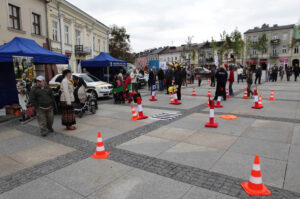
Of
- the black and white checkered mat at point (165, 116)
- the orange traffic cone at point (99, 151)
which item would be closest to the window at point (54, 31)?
the black and white checkered mat at point (165, 116)

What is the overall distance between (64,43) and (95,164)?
2149 centimetres

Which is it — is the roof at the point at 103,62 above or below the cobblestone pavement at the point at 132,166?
above

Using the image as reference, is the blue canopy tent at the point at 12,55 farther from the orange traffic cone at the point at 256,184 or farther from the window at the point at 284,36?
the window at the point at 284,36

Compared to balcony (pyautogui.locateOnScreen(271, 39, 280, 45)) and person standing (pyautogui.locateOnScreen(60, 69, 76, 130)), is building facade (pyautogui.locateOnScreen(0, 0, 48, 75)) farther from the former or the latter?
balcony (pyautogui.locateOnScreen(271, 39, 280, 45))

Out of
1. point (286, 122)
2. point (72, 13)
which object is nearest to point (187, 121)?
point (286, 122)

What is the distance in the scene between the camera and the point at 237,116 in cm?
812

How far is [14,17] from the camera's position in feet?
47.2

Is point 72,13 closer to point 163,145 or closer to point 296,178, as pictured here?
point 163,145

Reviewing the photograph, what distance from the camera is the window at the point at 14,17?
14.1 meters

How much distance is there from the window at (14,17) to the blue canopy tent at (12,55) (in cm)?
501

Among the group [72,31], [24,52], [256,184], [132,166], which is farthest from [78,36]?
[256,184]

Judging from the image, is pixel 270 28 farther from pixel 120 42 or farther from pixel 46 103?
pixel 46 103

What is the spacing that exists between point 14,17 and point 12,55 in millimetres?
7740

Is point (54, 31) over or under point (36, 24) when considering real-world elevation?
over
